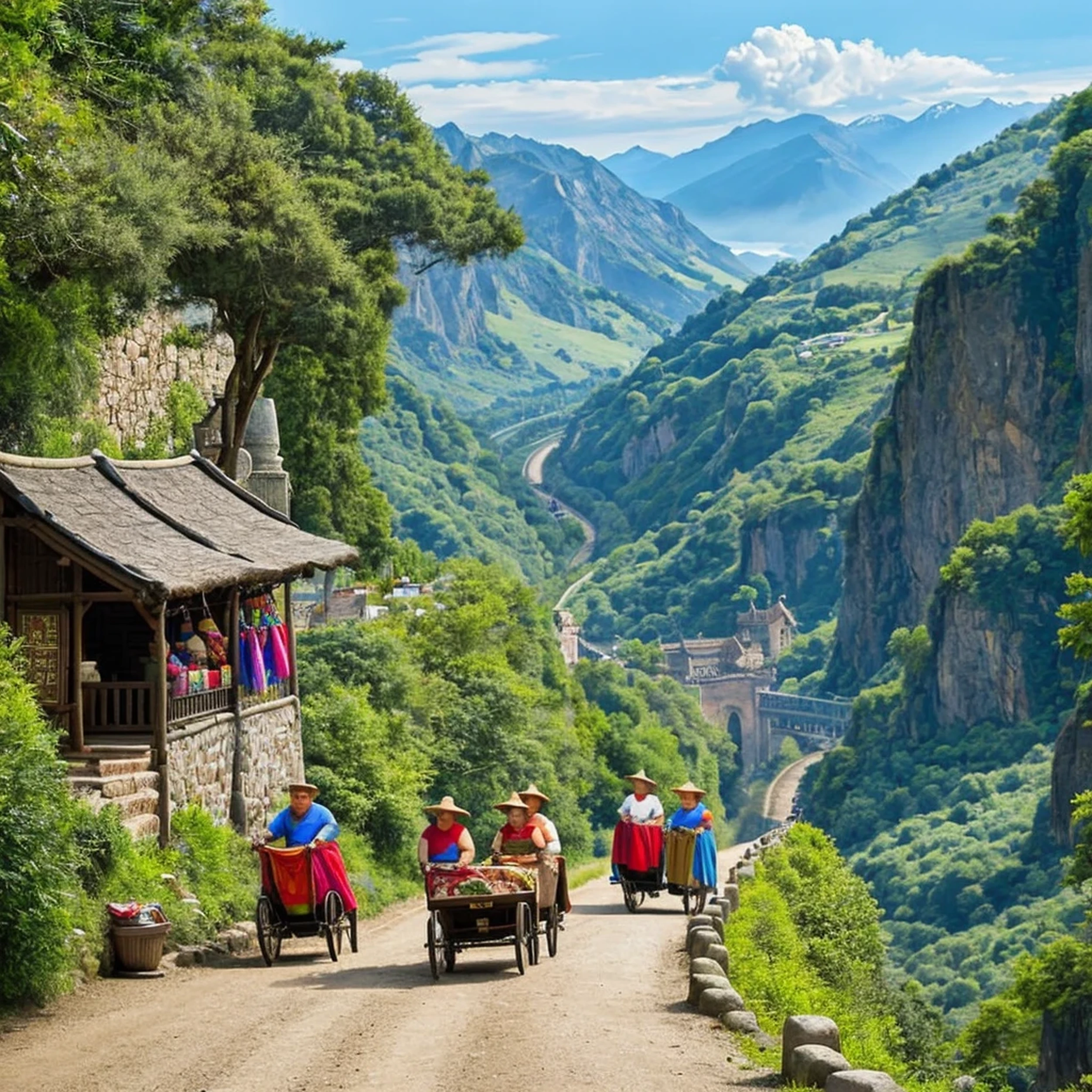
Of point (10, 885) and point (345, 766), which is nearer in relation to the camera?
point (10, 885)

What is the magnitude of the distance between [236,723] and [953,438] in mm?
126228

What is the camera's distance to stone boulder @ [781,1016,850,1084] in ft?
43.0

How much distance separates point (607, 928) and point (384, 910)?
619 cm

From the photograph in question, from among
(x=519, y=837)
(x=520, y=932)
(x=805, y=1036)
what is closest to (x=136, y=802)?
(x=519, y=837)

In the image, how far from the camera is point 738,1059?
555 inches

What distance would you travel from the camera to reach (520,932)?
18.1 meters

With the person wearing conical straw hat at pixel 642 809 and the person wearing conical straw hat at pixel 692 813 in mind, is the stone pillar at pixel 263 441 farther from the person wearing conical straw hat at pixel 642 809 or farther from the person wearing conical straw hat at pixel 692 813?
the person wearing conical straw hat at pixel 692 813

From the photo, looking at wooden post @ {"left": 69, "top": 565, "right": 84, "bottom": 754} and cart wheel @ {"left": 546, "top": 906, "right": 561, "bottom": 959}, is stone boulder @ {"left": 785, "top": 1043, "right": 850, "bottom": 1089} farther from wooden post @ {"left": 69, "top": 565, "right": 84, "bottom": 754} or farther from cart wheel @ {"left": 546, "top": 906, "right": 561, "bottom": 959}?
wooden post @ {"left": 69, "top": 565, "right": 84, "bottom": 754}

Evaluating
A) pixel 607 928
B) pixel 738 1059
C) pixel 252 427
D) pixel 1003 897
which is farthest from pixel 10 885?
pixel 1003 897

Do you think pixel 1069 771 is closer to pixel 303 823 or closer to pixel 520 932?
pixel 303 823

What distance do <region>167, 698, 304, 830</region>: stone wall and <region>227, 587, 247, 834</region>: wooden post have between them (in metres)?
0.04

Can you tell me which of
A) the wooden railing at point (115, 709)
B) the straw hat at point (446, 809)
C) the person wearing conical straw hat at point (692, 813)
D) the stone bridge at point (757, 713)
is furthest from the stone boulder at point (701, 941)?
the stone bridge at point (757, 713)

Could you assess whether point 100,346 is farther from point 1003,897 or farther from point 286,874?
point 1003,897

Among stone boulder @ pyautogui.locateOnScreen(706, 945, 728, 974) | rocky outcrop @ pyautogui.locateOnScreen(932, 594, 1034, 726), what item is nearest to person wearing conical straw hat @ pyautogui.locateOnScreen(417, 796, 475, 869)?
stone boulder @ pyautogui.locateOnScreen(706, 945, 728, 974)
